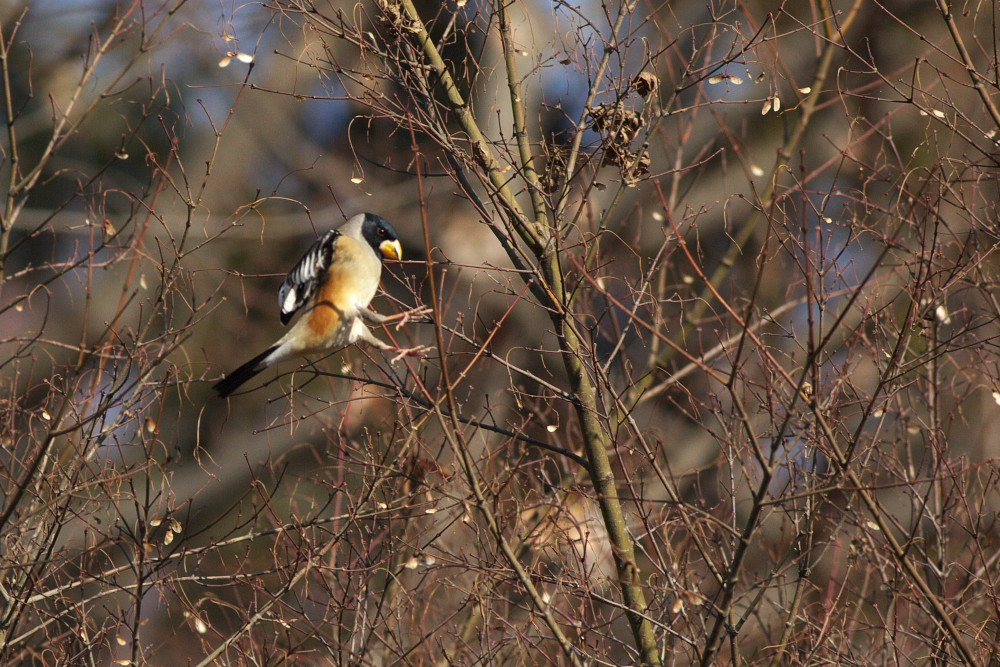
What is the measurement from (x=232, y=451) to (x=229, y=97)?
13.5 ft

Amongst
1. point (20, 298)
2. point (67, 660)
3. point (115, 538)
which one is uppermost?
point (20, 298)

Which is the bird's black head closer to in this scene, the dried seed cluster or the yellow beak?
the yellow beak

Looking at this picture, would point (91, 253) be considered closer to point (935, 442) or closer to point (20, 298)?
point (20, 298)

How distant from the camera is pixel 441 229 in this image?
10.8m

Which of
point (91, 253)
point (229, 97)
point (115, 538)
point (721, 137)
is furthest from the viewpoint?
point (721, 137)

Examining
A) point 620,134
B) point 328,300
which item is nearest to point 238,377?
point 328,300

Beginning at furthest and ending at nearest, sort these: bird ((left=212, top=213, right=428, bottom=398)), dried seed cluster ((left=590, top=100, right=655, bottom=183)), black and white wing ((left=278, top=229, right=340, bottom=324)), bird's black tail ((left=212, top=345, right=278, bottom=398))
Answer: black and white wing ((left=278, top=229, right=340, bottom=324)) < bird ((left=212, top=213, right=428, bottom=398)) < bird's black tail ((left=212, top=345, right=278, bottom=398)) < dried seed cluster ((left=590, top=100, right=655, bottom=183))

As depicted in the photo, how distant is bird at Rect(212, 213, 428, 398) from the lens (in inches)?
188

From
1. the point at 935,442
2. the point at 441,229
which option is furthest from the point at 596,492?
the point at 441,229

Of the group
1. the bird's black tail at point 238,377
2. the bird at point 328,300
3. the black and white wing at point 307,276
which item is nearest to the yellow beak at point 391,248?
the bird at point 328,300

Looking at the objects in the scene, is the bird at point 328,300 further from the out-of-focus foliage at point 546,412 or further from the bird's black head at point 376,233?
the out-of-focus foliage at point 546,412

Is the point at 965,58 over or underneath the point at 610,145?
over

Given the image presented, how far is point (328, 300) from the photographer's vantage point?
4855mm

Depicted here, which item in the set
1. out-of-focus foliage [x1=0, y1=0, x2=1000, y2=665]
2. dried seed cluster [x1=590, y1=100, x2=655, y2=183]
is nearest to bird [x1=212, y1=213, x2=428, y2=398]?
out-of-focus foliage [x1=0, y1=0, x2=1000, y2=665]
